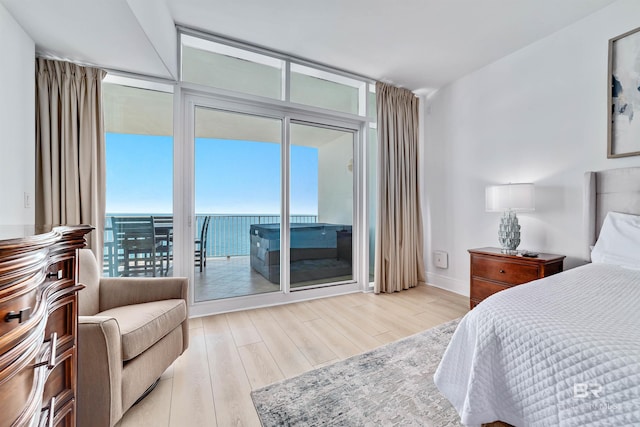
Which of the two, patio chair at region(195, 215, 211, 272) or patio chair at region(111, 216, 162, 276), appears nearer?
patio chair at region(111, 216, 162, 276)

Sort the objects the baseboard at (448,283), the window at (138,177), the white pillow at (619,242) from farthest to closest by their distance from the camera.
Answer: the baseboard at (448,283), the window at (138,177), the white pillow at (619,242)

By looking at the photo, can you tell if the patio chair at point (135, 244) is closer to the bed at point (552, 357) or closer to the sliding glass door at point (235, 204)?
the sliding glass door at point (235, 204)

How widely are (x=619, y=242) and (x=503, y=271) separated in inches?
30.8

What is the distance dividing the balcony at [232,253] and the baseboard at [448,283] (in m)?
1.18

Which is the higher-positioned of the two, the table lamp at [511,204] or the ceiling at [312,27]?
the ceiling at [312,27]

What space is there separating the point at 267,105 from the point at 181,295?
2114 mm

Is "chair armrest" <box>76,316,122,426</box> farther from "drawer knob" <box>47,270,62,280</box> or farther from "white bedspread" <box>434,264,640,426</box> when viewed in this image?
"white bedspread" <box>434,264,640,426</box>

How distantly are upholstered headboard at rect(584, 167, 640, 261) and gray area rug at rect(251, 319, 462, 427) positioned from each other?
1.68 m

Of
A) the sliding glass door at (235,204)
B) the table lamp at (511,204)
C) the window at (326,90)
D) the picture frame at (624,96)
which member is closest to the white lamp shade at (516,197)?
the table lamp at (511,204)

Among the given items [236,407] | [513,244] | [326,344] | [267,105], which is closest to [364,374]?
[326,344]

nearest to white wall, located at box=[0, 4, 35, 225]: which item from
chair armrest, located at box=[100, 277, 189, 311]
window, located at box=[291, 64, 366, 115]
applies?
chair armrest, located at box=[100, 277, 189, 311]

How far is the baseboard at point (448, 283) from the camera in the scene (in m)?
3.28

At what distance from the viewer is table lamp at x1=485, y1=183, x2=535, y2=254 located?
2443mm

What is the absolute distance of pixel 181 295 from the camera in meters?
1.78
